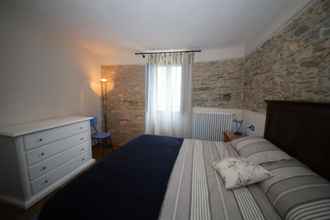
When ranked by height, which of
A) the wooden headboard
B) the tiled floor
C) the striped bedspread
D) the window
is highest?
the window

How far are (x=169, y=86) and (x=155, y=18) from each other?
152 centimetres

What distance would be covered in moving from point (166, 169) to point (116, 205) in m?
→ 0.54

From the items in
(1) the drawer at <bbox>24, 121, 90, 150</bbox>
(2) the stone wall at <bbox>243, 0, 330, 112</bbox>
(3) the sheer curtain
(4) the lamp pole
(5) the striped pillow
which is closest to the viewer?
(5) the striped pillow

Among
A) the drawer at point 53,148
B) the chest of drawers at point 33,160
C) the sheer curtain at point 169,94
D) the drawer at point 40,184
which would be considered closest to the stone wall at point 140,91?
the sheer curtain at point 169,94

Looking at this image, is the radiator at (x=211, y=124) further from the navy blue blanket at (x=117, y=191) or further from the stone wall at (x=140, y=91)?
the navy blue blanket at (x=117, y=191)

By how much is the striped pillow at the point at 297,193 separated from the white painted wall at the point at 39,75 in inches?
118

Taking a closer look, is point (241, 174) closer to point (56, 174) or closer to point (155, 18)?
point (155, 18)

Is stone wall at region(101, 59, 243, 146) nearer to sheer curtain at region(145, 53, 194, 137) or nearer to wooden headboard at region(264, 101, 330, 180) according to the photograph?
sheer curtain at region(145, 53, 194, 137)

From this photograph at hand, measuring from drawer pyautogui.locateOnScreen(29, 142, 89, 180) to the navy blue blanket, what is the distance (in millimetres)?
974

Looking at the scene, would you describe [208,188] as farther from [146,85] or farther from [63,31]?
[63,31]

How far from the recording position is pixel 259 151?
1.31 meters

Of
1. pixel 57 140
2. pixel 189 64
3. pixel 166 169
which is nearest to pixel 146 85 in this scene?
pixel 189 64

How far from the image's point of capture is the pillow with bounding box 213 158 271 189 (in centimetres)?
99

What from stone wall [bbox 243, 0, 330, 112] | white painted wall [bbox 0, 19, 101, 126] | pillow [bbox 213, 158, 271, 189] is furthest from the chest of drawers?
stone wall [bbox 243, 0, 330, 112]
